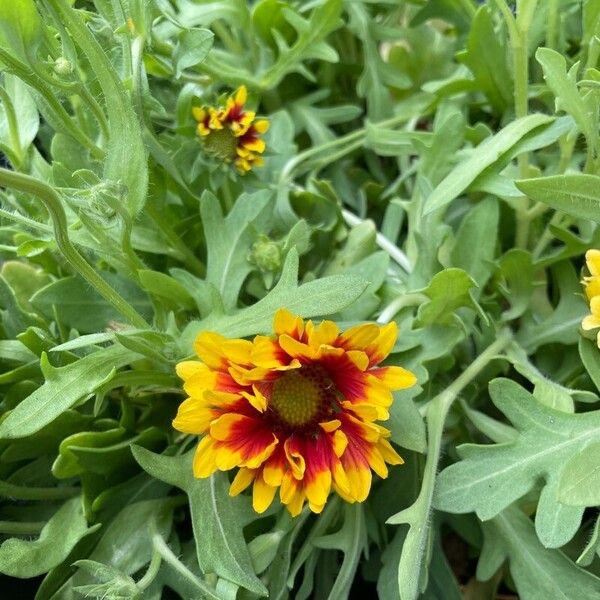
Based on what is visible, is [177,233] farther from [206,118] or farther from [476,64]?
[476,64]

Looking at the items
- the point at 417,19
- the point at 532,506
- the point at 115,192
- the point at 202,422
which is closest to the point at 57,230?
the point at 115,192

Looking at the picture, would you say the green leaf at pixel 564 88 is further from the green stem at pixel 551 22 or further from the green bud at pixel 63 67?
the green bud at pixel 63 67

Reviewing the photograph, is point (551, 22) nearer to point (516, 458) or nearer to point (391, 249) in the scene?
point (391, 249)

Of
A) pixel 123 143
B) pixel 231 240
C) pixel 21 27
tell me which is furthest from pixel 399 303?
pixel 21 27

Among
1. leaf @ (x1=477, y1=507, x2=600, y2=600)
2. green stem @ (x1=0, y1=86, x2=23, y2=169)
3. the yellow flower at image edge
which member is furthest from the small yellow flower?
green stem @ (x1=0, y1=86, x2=23, y2=169)

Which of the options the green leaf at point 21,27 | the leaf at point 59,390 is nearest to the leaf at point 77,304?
the leaf at point 59,390

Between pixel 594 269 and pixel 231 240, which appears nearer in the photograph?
pixel 594 269
